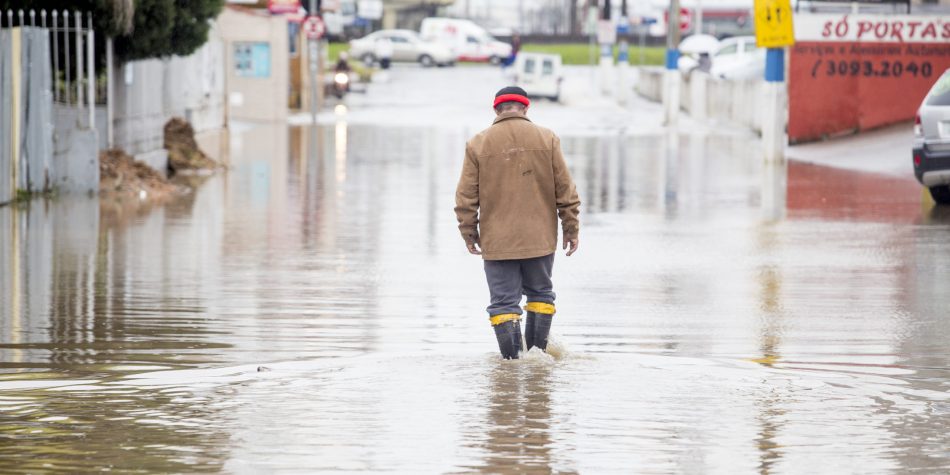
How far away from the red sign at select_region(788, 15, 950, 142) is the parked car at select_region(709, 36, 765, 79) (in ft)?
35.9

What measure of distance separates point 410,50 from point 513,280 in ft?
231

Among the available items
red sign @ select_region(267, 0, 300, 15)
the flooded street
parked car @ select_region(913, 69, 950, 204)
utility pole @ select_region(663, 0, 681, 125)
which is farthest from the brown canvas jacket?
red sign @ select_region(267, 0, 300, 15)

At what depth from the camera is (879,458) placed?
261 inches

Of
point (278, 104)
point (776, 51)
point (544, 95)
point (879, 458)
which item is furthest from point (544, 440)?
point (544, 95)

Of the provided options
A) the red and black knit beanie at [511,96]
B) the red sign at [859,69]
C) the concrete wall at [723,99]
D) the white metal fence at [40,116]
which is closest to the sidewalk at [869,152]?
the red sign at [859,69]

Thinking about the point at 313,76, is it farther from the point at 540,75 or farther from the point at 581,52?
the point at 581,52

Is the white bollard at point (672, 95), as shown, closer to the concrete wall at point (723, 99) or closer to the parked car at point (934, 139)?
the concrete wall at point (723, 99)

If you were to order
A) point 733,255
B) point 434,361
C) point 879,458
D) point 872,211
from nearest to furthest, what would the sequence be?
point 879,458, point 434,361, point 733,255, point 872,211

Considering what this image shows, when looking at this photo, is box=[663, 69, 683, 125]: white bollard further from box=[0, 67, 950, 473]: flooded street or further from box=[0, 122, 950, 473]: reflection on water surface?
box=[0, 122, 950, 473]: reflection on water surface

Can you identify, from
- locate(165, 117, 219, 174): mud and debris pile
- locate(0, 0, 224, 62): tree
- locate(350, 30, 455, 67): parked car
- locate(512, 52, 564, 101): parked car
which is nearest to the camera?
locate(0, 0, 224, 62): tree

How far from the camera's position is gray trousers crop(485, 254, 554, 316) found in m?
8.73

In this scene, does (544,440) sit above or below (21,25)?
below

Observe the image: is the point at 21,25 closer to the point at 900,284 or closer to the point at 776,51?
the point at 900,284

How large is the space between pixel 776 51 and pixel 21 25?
13276 mm
